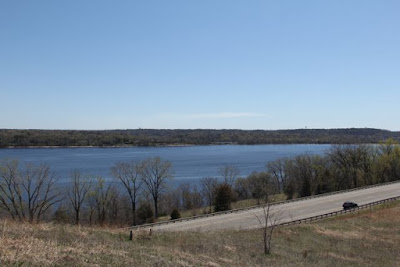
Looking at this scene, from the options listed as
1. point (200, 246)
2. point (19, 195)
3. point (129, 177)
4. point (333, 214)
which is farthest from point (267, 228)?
point (129, 177)

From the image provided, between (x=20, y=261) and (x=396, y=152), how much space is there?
8346 centimetres

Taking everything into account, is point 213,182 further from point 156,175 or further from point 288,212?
point 288,212

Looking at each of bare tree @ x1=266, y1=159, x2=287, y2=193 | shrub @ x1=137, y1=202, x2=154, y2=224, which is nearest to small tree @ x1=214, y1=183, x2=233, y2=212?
shrub @ x1=137, y1=202, x2=154, y2=224

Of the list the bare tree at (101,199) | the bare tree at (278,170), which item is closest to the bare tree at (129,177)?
the bare tree at (101,199)

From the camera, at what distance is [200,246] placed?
737 inches

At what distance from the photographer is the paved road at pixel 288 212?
114ft

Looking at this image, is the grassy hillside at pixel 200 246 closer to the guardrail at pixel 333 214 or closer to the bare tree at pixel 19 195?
the guardrail at pixel 333 214

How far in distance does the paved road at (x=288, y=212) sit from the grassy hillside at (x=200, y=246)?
347 cm

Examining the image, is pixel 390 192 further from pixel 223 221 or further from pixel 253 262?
pixel 253 262

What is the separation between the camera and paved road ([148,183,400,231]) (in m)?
34.7

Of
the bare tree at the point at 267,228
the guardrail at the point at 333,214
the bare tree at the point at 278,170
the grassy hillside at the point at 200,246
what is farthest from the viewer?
the bare tree at the point at 278,170

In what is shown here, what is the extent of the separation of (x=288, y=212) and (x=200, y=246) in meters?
25.2

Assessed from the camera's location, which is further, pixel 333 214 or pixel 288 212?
pixel 288 212

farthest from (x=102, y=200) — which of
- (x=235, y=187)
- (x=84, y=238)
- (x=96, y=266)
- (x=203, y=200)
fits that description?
(x=96, y=266)
